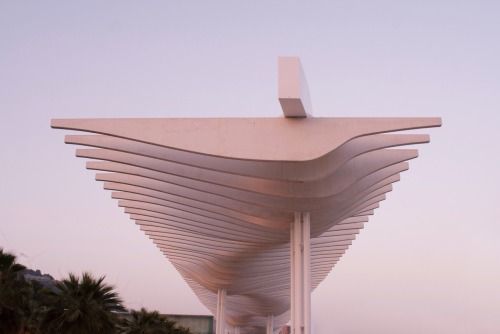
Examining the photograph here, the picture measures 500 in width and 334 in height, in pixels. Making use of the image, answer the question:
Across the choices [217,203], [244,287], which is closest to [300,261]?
[217,203]

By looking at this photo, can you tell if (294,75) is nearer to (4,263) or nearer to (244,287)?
(4,263)

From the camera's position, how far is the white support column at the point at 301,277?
984 inches

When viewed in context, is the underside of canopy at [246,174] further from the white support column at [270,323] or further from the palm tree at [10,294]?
the white support column at [270,323]

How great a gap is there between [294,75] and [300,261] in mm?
8559

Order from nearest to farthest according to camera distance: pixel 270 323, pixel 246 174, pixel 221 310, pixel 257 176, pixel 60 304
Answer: pixel 60 304 → pixel 246 174 → pixel 257 176 → pixel 221 310 → pixel 270 323

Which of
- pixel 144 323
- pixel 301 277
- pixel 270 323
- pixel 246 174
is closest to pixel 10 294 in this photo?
pixel 246 174

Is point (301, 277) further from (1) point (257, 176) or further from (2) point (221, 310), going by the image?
(2) point (221, 310)

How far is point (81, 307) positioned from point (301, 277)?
850cm

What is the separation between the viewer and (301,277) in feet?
85.4

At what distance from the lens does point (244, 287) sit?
48656mm

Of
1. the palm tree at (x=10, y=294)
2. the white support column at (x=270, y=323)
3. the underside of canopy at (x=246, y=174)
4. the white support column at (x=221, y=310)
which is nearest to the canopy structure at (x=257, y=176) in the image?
the underside of canopy at (x=246, y=174)

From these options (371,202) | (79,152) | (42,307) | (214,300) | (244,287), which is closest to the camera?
(42,307)

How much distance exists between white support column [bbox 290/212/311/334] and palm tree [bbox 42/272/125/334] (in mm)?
6672

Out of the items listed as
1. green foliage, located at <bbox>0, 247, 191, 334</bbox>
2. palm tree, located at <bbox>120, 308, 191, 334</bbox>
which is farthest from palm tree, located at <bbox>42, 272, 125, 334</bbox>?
palm tree, located at <bbox>120, 308, 191, 334</bbox>
